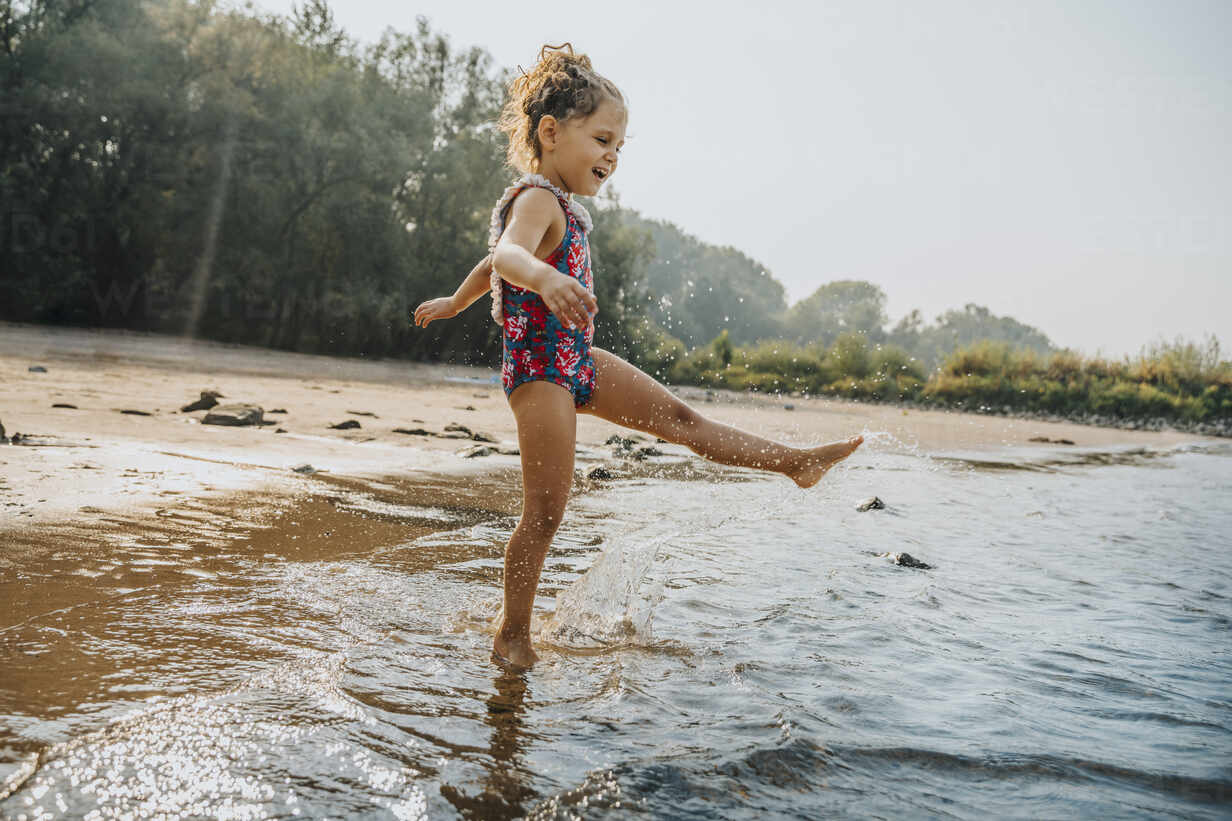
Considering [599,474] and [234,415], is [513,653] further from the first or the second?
[234,415]

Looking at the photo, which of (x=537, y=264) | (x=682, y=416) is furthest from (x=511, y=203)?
(x=682, y=416)

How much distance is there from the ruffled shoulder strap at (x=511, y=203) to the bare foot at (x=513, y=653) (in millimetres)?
885

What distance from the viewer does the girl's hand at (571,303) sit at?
217cm

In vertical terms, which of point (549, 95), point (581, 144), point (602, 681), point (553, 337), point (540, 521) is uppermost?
point (549, 95)

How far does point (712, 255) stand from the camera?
76.9 meters

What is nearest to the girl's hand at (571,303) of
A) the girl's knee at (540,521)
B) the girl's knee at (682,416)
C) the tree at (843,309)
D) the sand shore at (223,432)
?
the girl's knee at (540,521)

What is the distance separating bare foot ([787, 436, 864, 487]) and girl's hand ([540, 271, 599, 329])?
1.35 meters

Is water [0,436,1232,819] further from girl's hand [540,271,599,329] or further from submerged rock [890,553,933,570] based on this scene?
girl's hand [540,271,599,329]

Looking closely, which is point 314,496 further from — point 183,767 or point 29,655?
point 183,767

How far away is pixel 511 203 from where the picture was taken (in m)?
2.82

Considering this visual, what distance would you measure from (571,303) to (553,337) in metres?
0.50

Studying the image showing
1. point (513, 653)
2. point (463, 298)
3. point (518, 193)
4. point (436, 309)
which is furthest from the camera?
point (436, 309)

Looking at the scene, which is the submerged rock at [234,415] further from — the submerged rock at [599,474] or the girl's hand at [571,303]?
the girl's hand at [571,303]

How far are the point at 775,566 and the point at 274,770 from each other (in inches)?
102
